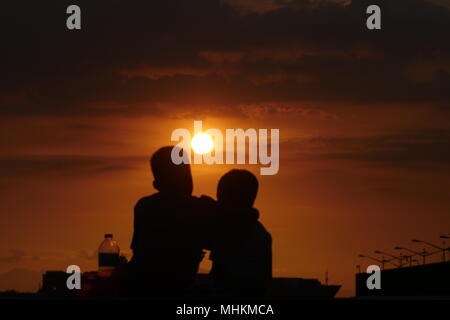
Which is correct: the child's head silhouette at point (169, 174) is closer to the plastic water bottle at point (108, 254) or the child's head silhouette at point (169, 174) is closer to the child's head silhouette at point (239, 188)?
the child's head silhouette at point (239, 188)

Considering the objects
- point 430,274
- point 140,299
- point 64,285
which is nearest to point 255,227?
point 64,285

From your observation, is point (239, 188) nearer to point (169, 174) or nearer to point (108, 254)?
point (169, 174)

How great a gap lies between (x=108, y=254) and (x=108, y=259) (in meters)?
0.06

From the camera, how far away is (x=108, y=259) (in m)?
9.52

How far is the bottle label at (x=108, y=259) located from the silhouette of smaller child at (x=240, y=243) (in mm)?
1070

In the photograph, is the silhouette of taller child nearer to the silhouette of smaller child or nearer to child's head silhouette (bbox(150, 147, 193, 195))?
child's head silhouette (bbox(150, 147, 193, 195))

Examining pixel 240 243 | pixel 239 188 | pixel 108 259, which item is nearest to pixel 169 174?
pixel 239 188

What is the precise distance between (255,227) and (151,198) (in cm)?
89

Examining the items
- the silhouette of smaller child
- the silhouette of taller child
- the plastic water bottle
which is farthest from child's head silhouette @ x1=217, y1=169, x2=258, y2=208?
the plastic water bottle

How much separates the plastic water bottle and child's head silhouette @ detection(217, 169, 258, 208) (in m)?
1.31

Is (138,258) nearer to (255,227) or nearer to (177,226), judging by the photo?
(177,226)

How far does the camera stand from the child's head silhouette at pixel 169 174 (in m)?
8.72

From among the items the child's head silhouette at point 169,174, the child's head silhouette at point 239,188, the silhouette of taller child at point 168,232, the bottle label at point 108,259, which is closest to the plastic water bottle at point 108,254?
the bottle label at point 108,259
